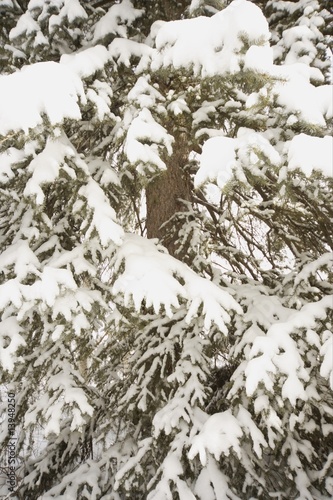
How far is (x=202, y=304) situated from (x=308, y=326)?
779 mm

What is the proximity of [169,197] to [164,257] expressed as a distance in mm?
1894

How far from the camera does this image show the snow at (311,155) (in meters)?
2.10

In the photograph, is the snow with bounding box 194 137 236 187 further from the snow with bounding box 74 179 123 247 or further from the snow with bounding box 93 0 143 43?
the snow with bounding box 93 0 143 43

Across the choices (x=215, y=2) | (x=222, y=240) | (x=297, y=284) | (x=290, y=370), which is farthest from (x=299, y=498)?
(x=215, y=2)

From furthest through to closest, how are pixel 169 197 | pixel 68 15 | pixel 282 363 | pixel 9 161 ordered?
pixel 169 197
pixel 68 15
pixel 9 161
pixel 282 363

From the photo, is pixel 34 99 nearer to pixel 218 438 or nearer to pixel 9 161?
pixel 9 161

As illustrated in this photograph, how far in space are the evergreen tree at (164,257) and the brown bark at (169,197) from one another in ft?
0.48

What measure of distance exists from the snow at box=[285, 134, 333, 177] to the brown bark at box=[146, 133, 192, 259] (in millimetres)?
2719

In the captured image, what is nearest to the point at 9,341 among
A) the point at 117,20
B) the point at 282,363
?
the point at 282,363

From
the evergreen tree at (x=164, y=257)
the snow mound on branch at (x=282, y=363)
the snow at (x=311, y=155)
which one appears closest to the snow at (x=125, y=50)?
the evergreen tree at (x=164, y=257)

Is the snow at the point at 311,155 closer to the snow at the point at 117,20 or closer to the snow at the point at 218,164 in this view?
the snow at the point at 218,164

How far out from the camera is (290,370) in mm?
2705

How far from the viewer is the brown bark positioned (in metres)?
5.00

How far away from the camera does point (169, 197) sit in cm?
510
